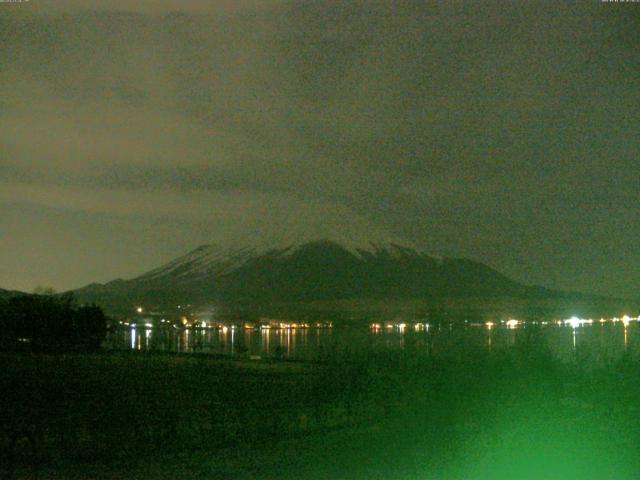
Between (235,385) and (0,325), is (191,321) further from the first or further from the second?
(235,385)

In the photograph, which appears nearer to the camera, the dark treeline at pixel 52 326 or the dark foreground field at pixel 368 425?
the dark foreground field at pixel 368 425

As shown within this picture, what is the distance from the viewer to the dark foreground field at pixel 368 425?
13.2m

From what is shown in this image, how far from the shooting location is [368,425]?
1803 centimetres

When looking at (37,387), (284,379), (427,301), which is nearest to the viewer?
(37,387)

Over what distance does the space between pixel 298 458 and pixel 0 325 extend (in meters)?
53.4

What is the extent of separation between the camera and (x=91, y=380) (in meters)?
31.2

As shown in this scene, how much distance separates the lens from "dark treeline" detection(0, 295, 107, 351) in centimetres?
5944

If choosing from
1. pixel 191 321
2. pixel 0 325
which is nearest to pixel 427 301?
pixel 191 321

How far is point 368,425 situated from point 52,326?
48052 millimetres

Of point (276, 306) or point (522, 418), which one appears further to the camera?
point (276, 306)

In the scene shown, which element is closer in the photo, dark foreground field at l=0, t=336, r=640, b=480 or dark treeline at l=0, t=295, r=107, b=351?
dark foreground field at l=0, t=336, r=640, b=480

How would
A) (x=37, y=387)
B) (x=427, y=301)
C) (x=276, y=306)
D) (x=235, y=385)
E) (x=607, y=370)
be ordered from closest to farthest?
(x=607, y=370), (x=37, y=387), (x=235, y=385), (x=427, y=301), (x=276, y=306)

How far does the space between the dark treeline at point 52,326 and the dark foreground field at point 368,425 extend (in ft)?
110

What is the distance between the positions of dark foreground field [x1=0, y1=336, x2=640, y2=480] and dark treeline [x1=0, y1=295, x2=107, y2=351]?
33480mm
